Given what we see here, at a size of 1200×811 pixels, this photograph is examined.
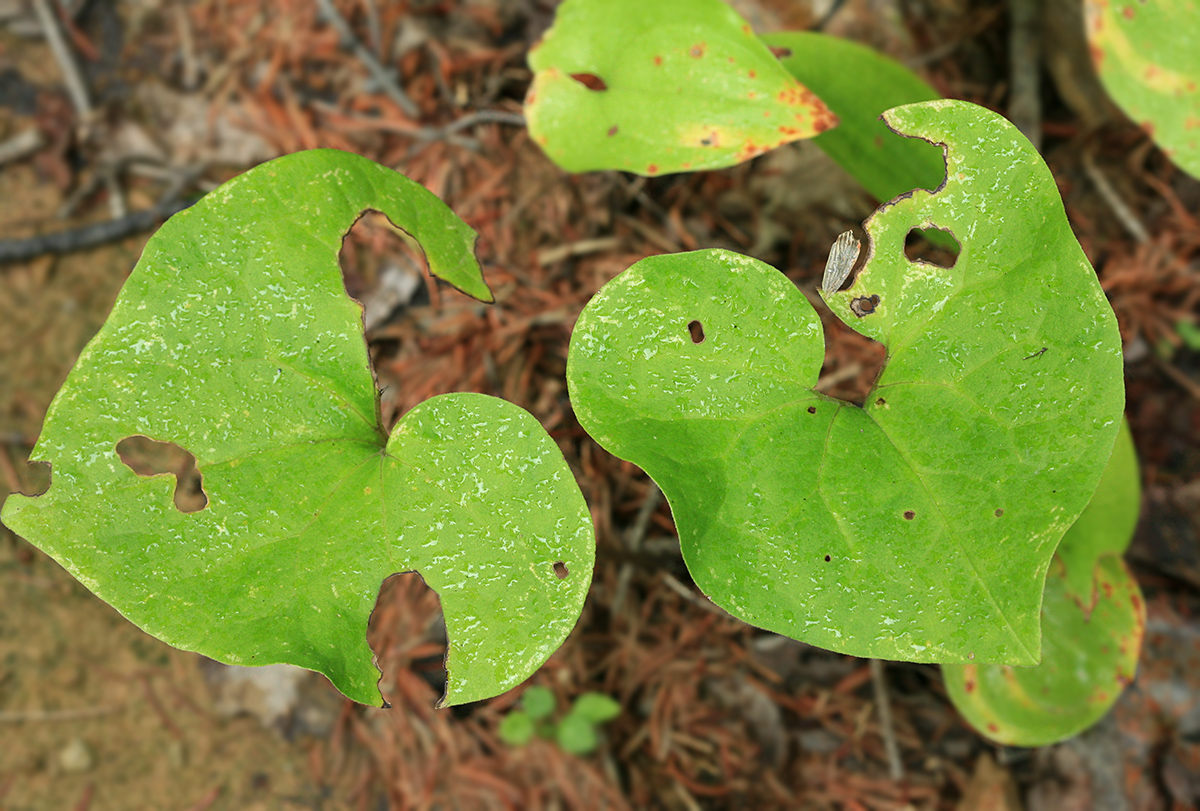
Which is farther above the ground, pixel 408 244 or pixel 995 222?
pixel 995 222

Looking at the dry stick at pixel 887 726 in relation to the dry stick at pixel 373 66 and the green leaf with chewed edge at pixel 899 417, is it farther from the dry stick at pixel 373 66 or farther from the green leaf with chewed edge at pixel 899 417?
the dry stick at pixel 373 66

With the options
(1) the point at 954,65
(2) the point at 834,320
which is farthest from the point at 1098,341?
(1) the point at 954,65

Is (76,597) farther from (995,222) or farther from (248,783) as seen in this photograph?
(995,222)

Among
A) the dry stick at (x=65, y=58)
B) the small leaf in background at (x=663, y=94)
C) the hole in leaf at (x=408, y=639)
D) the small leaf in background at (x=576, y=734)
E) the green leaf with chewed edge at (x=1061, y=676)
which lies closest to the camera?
the small leaf in background at (x=663, y=94)

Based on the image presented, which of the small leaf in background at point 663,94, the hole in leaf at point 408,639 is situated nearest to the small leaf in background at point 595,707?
the hole in leaf at point 408,639

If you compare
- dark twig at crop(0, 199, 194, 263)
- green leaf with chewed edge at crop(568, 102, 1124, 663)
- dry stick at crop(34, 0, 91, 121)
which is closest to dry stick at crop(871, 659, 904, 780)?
green leaf with chewed edge at crop(568, 102, 1124, 663)

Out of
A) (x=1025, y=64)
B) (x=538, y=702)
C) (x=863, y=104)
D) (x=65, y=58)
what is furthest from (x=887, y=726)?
(x=65, y=58)
